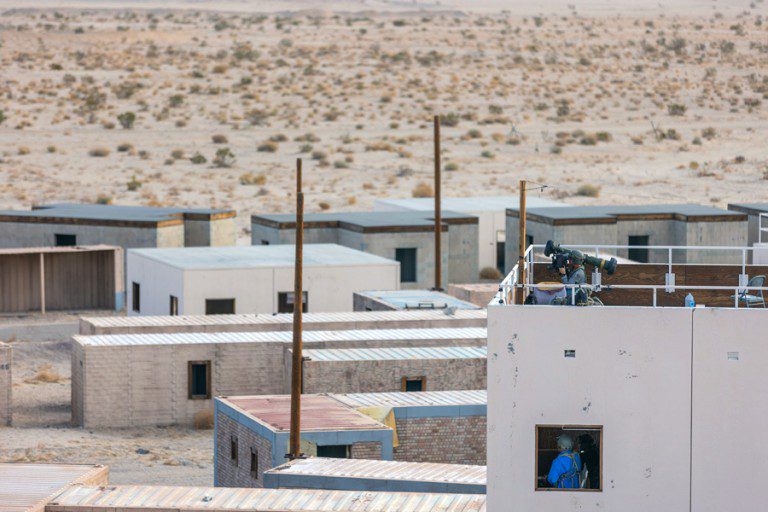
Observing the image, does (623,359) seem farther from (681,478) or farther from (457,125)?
(457,125)

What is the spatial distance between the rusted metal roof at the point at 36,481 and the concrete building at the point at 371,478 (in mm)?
2615

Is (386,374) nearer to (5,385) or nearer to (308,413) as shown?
(308,413)

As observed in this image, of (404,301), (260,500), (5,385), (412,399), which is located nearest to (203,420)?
(5,385)

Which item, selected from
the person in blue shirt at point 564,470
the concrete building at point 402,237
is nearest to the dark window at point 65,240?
the concrete building at point 402,237

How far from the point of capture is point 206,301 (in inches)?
1545

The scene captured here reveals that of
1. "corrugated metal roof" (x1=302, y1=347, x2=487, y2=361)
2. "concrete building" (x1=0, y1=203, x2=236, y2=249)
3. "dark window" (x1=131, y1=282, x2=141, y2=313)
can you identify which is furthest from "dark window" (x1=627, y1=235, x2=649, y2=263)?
"corrugated metal roof" (x1=302, y1=347, x2=487, y2=361)

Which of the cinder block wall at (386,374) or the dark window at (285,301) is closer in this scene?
the cinder block wall at (386,374)

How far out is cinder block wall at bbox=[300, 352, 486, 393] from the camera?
2973 cm

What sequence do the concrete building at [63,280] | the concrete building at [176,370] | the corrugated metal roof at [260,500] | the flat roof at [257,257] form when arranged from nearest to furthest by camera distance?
the corrugated metal roof at [260,500] < the concrete building at [176,370] < the flat roof at [257,257] < the concrete building at [63,280]

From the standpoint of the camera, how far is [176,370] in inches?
1264

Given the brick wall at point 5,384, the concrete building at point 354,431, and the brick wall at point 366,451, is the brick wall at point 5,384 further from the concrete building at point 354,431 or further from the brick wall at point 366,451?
the brick wall at point 366,451

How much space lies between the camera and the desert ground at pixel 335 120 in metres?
68.9

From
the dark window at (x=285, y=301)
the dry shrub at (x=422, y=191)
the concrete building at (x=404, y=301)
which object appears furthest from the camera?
the dry shrub at (x=422, y=191)

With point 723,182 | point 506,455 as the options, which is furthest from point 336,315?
point 723,182
